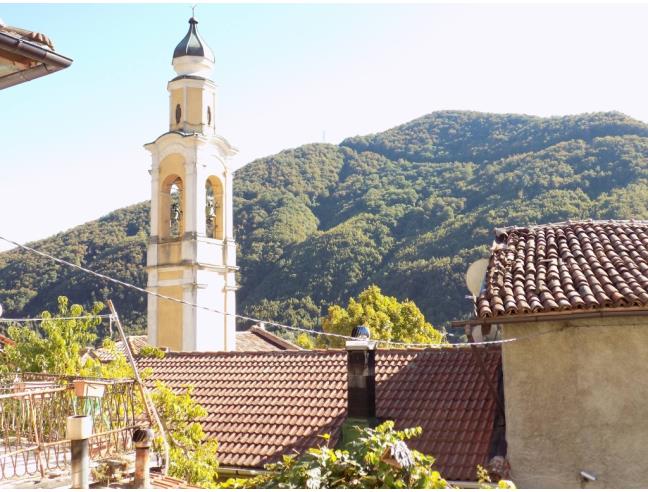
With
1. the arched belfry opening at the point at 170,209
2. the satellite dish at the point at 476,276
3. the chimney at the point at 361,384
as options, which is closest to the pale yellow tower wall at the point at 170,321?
the arched belfry opening at the point at 170,209

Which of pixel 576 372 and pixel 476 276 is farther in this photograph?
pixel 476 276

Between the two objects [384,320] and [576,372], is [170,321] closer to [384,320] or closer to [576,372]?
[384,320]

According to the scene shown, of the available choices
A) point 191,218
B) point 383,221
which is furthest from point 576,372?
point 383,221

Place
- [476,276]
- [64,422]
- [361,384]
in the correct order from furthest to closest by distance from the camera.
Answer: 1. [361,384]
2. [476,276]
3. [64,422]

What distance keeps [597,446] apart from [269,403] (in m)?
5.66

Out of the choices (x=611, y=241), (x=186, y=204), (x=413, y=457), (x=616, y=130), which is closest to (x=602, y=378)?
(x=611, y=241)

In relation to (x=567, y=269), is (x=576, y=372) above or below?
below

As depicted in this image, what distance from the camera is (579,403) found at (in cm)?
975

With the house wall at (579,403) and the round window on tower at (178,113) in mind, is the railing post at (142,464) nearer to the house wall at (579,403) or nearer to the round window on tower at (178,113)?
the house wall at (579,403)

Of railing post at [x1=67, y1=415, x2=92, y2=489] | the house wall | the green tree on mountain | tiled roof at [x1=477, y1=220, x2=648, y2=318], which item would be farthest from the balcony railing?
the green tree on mountain

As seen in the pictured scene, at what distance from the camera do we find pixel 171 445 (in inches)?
432

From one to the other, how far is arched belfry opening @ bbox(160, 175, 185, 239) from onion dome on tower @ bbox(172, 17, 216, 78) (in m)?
3.01

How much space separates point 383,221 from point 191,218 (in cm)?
3998

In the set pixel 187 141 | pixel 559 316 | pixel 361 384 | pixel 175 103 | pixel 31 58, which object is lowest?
pixel 361 384
